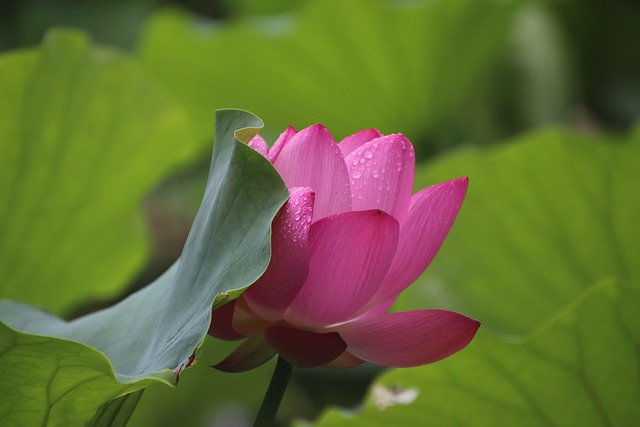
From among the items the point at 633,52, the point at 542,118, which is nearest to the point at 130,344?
the point at 542,118

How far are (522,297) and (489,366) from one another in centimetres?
37

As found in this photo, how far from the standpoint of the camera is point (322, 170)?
1.33 ft

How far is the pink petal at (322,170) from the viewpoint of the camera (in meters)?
0.41

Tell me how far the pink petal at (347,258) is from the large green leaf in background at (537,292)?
31 centimetres

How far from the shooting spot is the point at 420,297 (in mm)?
1084

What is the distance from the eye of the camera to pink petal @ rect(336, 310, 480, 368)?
40cm

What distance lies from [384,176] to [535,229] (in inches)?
26.2

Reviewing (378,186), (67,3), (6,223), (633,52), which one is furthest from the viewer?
(67,3)

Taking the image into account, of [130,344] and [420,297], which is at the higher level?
[130,344]

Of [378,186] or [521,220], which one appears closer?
[378,186]

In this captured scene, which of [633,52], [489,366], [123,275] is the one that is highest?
[633,52]

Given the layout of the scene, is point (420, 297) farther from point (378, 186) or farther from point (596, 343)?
point (378, 186)

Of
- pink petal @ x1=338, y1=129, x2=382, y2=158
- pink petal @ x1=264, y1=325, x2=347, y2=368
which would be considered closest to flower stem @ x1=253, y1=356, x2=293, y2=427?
pink petal @ x1=264, y1=325, x2=347, y2=368

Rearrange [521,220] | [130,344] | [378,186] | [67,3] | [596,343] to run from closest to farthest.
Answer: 1. [378,186]
2. [130,344]
3. [596,343]
4. [521,220]
5. [67,3]
